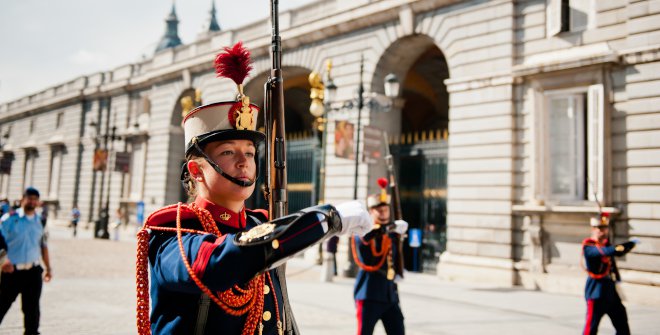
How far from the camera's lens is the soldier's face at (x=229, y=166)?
2.45 meters

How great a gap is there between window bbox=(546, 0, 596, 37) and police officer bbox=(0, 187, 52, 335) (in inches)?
483

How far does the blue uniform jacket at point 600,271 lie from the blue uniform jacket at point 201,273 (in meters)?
5.58

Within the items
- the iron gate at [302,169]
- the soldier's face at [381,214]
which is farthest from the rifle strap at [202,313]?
the iron gate at [302,169]

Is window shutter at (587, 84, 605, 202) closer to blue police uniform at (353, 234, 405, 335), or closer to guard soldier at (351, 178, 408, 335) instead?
guard soldier at (351, 178, 408, 335)

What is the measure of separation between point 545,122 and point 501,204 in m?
2.39

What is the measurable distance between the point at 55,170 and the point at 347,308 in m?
33.1

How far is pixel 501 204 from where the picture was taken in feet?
44.7

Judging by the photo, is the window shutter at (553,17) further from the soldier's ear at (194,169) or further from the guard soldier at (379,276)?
the soldier's ear at (194,169)

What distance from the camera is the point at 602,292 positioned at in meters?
6.69

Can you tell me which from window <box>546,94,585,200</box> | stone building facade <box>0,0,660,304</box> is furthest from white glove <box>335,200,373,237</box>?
window <box>546,94,585,200</box>

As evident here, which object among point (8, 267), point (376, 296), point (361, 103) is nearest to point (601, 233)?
point (376, 296)

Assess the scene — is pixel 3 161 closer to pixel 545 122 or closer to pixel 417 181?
pixel 417 181

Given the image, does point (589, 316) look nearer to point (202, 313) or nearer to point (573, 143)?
point (202, 313)

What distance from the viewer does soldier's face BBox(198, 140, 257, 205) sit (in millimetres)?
2453
